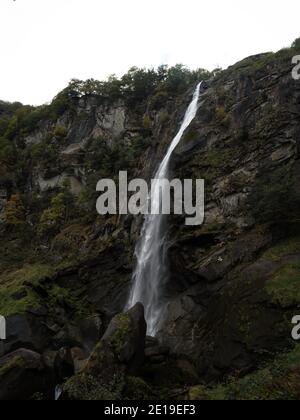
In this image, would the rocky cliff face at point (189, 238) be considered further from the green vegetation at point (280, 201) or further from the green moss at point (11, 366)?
the green moss at point (11, 366)

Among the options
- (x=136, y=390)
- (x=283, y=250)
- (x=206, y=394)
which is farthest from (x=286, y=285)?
(x=136, y=390)

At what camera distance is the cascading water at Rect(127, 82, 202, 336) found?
19.9 meters

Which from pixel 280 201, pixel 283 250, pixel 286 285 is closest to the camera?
pixel 286 285

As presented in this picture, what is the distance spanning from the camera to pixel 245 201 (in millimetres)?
19484

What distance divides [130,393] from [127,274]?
35.9 feet

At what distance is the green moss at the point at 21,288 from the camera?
22.2m

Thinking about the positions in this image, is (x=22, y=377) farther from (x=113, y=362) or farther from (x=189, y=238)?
(x=189, y=238)

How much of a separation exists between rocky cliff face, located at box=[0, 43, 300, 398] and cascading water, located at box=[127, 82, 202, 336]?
61 cm

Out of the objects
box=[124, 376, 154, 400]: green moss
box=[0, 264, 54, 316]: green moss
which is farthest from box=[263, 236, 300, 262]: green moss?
box=[0, 264, 54, 316]: green moss

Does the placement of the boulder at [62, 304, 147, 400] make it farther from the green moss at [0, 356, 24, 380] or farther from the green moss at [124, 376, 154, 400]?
the green moss at [0, 356, 24, 380]

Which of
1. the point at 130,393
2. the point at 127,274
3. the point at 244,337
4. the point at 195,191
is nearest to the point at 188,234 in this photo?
the point at 195,191

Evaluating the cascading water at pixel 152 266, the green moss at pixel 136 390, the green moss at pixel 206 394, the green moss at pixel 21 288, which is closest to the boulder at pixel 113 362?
the green moss at pixel 136 390

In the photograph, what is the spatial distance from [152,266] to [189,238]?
8.78 feet

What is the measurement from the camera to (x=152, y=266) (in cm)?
2153
